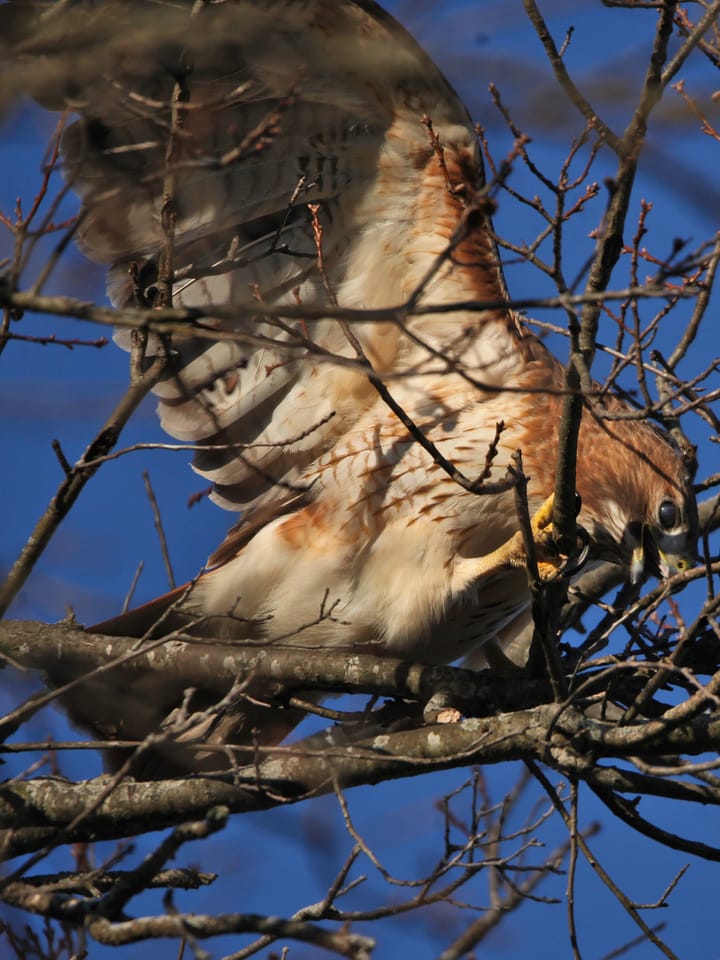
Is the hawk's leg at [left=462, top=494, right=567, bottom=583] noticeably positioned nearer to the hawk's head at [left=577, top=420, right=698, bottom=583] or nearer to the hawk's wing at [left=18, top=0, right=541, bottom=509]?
the hawk's head at [left=577, top=420, right=698, bottom=583]

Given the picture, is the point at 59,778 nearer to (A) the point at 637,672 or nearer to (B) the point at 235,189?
(A) the point at 637,672

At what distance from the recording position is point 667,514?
164 inches

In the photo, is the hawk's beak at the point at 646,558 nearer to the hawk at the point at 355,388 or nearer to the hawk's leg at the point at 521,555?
the hawk at the point at 355,388

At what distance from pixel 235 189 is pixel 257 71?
56 cm

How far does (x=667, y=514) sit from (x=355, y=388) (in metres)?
1.34

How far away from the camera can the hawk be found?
13.4 ft

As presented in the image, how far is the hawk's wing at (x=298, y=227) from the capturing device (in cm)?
398

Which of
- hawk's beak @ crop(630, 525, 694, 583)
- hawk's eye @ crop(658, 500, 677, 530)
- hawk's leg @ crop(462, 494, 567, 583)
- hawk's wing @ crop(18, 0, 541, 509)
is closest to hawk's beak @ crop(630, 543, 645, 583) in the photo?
hawk's beak @ crop(630, 525, 694, 583)

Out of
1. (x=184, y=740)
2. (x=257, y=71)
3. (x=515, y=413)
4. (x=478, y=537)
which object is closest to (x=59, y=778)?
(x=184, y=740)

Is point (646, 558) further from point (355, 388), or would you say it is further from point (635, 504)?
point (355, 388)

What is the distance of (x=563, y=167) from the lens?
307cm

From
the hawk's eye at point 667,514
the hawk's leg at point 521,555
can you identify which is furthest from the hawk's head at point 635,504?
the hawk's leg at point 521,555

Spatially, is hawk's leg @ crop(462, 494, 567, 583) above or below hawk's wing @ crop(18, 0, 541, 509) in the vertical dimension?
below

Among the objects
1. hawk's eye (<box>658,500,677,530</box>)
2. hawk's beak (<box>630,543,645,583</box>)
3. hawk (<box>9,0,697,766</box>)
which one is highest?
hawk (<box>9,0,697,766</box>)
